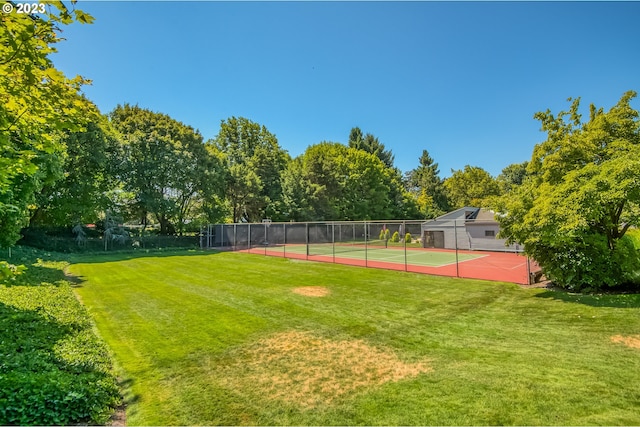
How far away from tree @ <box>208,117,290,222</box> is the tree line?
0.52 feet

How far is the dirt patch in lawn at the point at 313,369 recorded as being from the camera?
4340 mm

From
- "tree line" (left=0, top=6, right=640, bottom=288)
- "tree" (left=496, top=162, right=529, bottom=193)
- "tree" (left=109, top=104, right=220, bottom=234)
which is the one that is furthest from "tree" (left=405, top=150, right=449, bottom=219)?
"tree" (left=109, top=104, right=220, bottom=234)

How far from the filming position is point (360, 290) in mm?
10938

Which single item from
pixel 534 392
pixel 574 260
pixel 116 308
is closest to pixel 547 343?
pixel 534 392

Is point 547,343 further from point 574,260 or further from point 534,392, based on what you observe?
point 574,260

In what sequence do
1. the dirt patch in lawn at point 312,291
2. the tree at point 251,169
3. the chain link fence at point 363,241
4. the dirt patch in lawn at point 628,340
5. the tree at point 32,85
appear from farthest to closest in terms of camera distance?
1. the tree at point 251,169
2. the chain link fence at point 363,241
3. the dirt patch in lawn at point 312,291
4. the dirt patch in lawn at point 628,340
5. the tree at point 32,85

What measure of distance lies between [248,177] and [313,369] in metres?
32.1

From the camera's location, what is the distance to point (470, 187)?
186ft

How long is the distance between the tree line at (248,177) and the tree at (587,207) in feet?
0.11

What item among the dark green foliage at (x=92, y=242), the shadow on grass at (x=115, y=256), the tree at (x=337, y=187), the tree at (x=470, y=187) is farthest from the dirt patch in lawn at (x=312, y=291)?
the tree at (x=470, y=187)

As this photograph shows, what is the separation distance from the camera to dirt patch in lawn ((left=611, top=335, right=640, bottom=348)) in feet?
18.5

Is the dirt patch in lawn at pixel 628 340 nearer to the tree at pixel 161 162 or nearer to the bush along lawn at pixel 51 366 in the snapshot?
the bush along lawn at pixel 51 366

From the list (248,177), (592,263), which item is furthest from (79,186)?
(592,263)

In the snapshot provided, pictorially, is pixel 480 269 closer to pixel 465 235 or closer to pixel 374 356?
pixel 465 235
